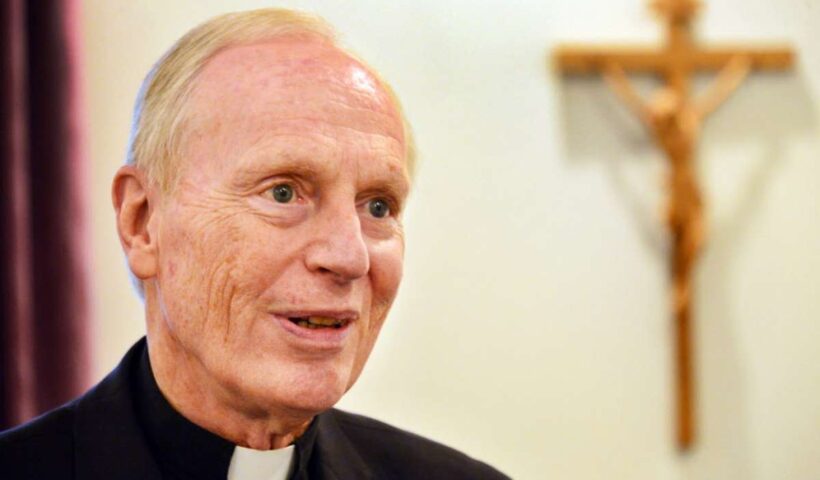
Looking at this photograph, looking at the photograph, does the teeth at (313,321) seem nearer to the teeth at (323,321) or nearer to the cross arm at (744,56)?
the teeth at (323,321)

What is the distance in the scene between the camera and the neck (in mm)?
1235

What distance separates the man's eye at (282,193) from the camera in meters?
1.17

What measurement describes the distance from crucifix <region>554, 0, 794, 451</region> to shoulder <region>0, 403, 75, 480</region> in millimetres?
1781

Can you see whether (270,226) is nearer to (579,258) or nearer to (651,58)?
(579,258)

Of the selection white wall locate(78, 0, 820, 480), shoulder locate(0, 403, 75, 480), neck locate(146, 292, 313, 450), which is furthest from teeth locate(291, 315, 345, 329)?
white wall locate(78, 0, 820, 480)

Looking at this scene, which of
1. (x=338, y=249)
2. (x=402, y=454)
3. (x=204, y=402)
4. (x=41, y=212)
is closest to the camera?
(x=338, y=249)

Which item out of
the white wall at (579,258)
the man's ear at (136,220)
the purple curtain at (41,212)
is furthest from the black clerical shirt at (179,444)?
the white wall at (579,258)

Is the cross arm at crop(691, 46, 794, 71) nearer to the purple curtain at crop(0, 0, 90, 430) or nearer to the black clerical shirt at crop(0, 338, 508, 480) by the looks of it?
the purple curtain at crop(0, 0, 90, 430)

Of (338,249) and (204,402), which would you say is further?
(204,402)

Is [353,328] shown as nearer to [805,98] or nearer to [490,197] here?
[490,197]

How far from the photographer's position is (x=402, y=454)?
1.49 m

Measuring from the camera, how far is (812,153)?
2875mm

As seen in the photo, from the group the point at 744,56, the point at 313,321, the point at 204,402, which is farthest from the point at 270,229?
the point at 744,56

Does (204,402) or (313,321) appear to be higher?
(313,321)
